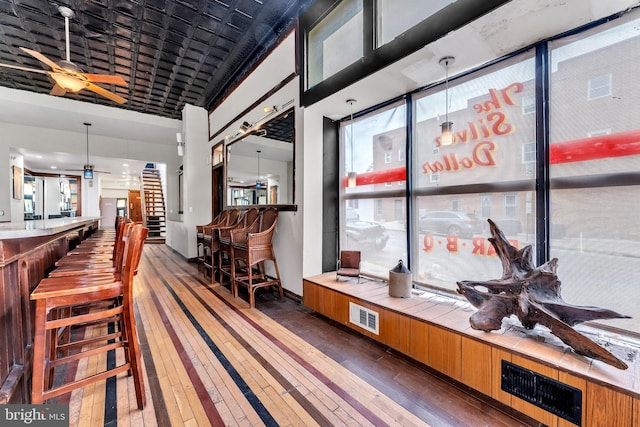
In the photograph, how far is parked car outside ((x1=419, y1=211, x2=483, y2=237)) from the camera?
2.34 m

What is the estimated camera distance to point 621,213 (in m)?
1.67

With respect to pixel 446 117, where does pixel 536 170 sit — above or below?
below

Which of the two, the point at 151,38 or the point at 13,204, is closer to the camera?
the point at 151,38

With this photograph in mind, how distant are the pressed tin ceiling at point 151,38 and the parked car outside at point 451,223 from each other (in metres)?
3.02

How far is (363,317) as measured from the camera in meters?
2.49

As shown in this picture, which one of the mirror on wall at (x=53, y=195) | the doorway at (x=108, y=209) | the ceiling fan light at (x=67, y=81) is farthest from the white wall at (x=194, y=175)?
the doorway at (x=108, y=209)

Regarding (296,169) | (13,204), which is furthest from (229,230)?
(13,204)

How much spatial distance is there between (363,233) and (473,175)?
1.39 metres

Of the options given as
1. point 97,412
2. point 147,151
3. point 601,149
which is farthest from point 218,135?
point 601,149

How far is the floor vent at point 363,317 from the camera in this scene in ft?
7.83

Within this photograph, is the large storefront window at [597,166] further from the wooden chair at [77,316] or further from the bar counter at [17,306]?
the bar counter at [17,306]

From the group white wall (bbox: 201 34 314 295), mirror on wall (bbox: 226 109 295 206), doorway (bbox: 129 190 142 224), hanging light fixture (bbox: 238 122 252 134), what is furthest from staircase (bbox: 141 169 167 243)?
white wall (bbox: 201 34 314 295)

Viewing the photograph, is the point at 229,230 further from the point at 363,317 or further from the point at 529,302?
the point at 529,302

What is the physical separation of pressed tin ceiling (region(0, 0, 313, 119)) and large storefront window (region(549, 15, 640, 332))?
2.98 metres
